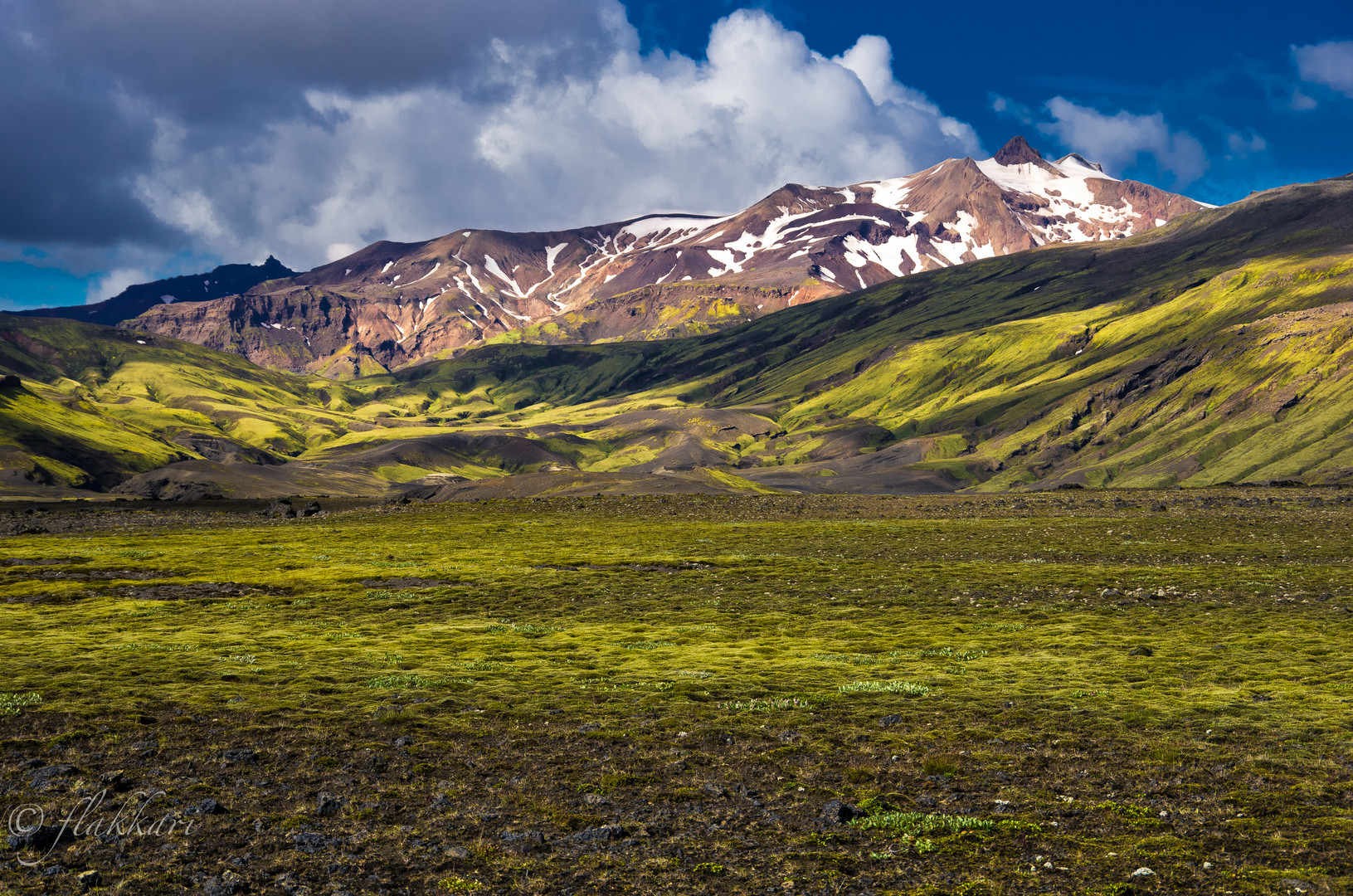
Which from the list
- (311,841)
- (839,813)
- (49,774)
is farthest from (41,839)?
(839,813)

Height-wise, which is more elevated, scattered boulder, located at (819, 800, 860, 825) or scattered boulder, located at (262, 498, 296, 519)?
scattered boulder, located at (819, 800, 860, 825)

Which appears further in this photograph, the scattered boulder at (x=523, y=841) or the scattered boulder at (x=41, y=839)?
the scattered boulder at (x=523, y=841)

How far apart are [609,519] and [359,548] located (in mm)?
36764

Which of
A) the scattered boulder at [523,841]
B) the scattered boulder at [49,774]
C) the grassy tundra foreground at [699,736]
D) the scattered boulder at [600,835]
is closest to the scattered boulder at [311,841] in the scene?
the grassy tundra foreground at [699,736]

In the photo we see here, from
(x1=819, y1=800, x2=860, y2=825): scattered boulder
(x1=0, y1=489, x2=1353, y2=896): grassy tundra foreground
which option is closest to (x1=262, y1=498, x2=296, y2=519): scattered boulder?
(x1=0, y1=489, x2=1353, y2=896): grassy tundra foreground

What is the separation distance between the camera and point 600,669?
27.8 meters

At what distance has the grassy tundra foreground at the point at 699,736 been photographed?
13.2m

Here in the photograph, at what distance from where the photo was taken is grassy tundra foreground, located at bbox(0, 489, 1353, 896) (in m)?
13.2

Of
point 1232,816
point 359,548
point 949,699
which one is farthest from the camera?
point 359,548

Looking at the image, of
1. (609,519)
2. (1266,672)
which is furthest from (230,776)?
(609,519)

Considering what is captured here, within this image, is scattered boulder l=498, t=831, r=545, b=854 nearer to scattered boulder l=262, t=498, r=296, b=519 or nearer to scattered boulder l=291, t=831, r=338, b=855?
scattered boulder l=291, t=831, r=338, b=855

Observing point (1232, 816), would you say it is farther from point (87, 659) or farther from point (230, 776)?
point (87, 659)

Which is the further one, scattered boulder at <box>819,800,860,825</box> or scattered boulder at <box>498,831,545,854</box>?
scattered boulder at <box>819,800,860,825</box>

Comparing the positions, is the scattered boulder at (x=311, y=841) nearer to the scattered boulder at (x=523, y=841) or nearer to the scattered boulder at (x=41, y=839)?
the scattered boulder at (x=523, y=841)
